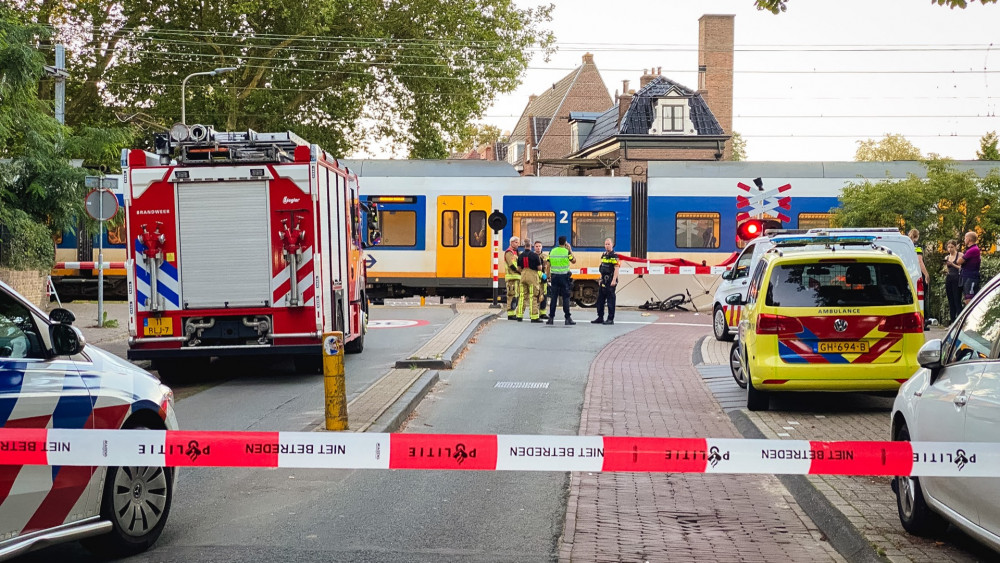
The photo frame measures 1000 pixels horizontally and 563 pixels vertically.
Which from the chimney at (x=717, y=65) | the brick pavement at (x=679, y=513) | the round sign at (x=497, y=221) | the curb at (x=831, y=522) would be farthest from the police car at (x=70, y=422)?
the chimney at (x=717, y=65)

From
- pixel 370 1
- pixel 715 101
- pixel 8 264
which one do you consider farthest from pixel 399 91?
pixel 715 101

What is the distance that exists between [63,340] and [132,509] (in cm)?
100

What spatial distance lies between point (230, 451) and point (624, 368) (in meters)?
11.4

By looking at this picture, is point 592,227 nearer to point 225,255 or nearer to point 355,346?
point 355,346

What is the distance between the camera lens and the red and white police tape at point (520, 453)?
478cm

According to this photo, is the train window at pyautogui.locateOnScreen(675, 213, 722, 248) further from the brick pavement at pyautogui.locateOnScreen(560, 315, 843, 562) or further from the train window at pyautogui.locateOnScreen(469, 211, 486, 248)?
the brick pavement at pyautogui.locateOnScreen(560, 315, 843, 562)

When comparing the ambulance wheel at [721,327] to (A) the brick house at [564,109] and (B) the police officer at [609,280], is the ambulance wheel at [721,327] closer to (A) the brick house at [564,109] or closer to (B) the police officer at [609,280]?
(B) the police officer at [609,280]

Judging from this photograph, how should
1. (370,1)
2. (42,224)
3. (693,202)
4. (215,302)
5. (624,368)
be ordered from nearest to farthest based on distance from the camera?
1. (215,302)
2. (624,368)
3. (42,224)
4. (693,202)
5. (370,1)

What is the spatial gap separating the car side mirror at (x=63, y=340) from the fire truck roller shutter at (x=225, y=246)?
7.94 meters

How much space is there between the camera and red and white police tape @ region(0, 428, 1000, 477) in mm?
4781

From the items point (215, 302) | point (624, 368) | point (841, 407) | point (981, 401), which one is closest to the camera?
point (981, 401)

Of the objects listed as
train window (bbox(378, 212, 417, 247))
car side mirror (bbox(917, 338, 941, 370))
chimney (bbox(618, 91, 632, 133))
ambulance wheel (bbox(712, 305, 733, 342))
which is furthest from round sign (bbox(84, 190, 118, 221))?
chimney (bbox(618, 91, 632, 133))

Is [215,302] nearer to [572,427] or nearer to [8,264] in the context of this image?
[572,427]

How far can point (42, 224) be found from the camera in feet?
67.8
